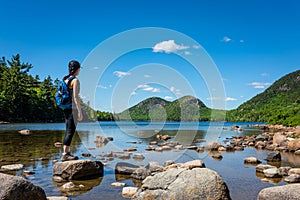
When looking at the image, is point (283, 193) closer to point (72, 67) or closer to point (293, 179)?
point (293, 179)

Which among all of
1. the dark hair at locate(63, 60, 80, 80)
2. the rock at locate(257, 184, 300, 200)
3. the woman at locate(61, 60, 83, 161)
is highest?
the dark hair at locate(63, 60, 80, 80)

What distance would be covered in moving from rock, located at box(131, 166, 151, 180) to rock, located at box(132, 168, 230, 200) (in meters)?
1.86

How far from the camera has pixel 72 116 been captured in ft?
26.7

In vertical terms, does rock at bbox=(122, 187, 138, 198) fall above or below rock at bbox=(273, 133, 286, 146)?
below

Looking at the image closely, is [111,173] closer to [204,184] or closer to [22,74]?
[204,184]

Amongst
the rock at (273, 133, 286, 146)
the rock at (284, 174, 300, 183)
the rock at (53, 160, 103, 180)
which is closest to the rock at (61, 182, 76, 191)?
the rock at (53, 160, 103, 180)

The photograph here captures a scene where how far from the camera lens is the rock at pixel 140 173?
24.9 feet

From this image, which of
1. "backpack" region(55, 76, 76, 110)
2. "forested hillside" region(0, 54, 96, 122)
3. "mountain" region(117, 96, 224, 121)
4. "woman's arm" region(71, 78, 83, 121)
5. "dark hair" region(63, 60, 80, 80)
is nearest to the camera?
"woman's arm" region(71, 78, 83, 121)

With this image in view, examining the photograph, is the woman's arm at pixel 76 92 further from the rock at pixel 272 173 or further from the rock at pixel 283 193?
the rock at pixel 272 173

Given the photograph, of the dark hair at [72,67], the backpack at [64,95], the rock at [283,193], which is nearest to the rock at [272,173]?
the rock at [283,193]

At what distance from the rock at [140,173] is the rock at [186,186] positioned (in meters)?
1.86

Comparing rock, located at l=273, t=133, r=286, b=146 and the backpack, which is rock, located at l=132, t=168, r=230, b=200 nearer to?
the backpack

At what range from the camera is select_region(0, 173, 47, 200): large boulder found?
465 centimetres

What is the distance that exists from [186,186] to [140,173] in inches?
104
